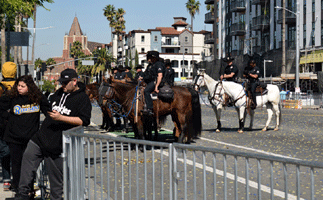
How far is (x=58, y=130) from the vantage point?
6285 mm

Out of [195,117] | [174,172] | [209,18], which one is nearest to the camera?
[174,172]

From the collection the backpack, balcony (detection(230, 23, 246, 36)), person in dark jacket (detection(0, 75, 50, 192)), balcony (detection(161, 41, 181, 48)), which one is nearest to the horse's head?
the backpack

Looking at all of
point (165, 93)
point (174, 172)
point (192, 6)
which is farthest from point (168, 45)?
point (174, 172)

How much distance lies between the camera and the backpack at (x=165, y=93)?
42.7 ft

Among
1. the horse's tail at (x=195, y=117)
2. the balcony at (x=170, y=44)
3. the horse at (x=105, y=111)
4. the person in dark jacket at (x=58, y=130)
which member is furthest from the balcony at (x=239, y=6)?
the person in dark jacket at (x=58, y=130)

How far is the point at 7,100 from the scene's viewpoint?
7219mm

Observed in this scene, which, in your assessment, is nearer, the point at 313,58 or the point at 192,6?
the point at 313,58

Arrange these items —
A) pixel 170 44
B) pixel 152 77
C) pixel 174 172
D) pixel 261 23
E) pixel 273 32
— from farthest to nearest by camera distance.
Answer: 1. pixel 170 44
2. pixel 261 23
3. pixel 273 32
4. pixel 152 77
5. pixel 174 172

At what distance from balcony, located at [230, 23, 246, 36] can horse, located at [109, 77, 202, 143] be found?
63426 mm

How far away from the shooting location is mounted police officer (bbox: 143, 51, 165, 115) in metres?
12.8

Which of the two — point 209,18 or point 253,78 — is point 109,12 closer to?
point 209,18

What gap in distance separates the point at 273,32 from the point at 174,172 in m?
62.0

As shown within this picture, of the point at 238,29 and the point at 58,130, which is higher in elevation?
the point at 238,29

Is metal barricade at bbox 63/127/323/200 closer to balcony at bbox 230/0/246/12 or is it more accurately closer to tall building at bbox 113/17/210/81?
balcony at bbox 230/0/246/12
